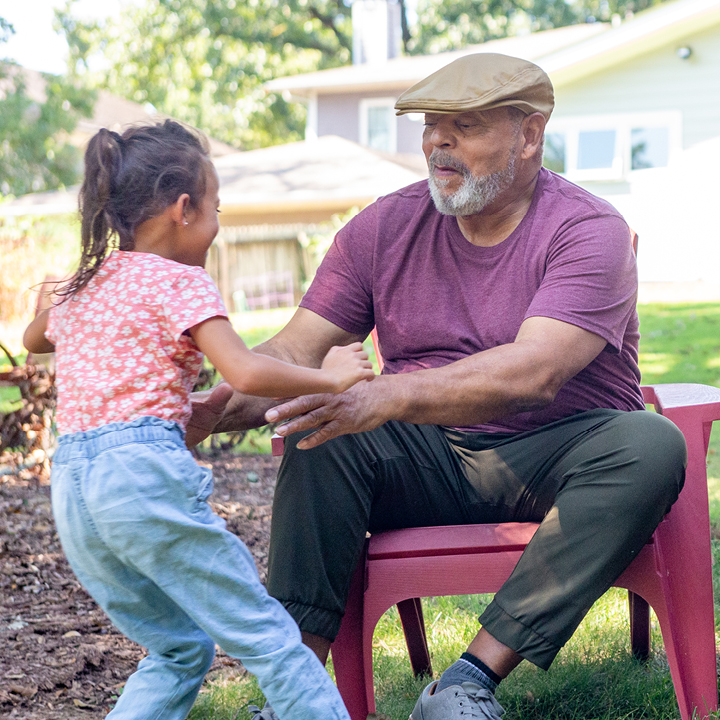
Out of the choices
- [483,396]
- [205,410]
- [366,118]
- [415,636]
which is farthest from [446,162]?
[366,118]

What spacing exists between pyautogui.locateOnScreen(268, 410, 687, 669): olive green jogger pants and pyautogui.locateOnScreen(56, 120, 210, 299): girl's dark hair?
0.65 metres

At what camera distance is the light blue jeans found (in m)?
1.78

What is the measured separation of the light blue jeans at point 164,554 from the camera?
5.83 ft

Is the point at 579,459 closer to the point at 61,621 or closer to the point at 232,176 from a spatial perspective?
the point at 61,621

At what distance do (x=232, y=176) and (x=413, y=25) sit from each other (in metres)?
13.7

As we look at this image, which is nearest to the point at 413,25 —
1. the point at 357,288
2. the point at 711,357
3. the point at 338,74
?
the point at 338,74

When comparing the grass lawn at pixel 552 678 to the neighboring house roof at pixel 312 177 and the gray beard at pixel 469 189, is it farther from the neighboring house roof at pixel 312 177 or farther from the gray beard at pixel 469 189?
the neighboring house roof at pixel 312 177

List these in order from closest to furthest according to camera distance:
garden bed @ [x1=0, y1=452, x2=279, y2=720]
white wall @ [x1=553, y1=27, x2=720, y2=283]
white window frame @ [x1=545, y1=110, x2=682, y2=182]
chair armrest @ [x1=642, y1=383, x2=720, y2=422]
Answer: chair armrest @ [x1=642, y1=383, x2=720, y2=422]
garden bed @ [x1=0, y1=452, x2=279, y2=720]
white wall @ [x1=553, y1=27, x2=720, y2=283]
white window frame @ [x1=545, y1=110, x2=682, y2=182]

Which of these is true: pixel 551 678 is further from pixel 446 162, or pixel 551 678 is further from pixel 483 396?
pixel 446 162

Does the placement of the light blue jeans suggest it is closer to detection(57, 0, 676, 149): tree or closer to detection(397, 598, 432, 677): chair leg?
detection(397, 598, 432, 677): chair leg

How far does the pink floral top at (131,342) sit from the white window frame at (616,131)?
1237cm

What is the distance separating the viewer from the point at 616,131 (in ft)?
45.7

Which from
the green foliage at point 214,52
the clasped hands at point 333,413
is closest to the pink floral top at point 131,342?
the clasped hands at point 333,413

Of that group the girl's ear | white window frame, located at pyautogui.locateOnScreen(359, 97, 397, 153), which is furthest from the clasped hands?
white window frame, located at pyautogui.locateOnScreen(359, 97, 397, 153)
